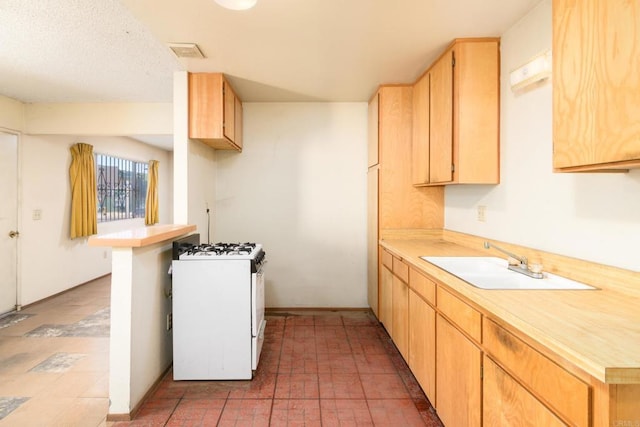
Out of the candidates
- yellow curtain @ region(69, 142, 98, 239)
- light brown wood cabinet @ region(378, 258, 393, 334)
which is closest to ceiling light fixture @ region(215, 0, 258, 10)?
light brown wood cabinet @ region(378, 258, 393, 334)

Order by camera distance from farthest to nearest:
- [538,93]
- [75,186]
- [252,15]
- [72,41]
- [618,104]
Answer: [75,186]
[72,41]
[252,15]
[538,93]
[618,104]

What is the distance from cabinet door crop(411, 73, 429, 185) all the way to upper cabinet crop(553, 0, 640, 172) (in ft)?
4.71

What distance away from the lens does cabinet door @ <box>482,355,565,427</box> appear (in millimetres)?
1007

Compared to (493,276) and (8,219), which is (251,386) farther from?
(8,219)

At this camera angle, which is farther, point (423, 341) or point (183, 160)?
point (183, 160)

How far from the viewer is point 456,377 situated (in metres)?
1.54

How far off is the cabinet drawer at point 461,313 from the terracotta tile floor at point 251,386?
77 centimetres

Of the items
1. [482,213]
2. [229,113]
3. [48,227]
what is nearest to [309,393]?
[482,213]

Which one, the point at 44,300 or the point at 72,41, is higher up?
the point at 72,41

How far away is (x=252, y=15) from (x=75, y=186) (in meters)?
4.08

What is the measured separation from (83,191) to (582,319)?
5.63 m

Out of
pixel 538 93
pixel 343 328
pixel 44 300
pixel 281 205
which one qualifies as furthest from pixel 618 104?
pixel 44 300

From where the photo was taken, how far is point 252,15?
1963 mm

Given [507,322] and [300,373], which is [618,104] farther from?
[300,373]
